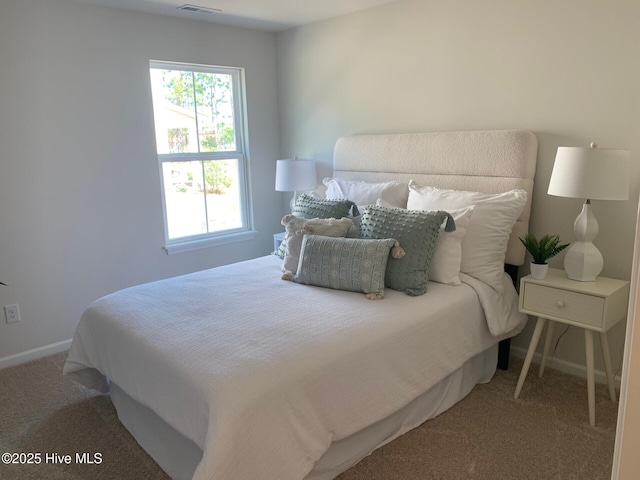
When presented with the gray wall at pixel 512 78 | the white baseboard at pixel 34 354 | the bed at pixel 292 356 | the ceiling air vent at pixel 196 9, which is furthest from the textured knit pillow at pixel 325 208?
the white baseboard at pixel 34 354

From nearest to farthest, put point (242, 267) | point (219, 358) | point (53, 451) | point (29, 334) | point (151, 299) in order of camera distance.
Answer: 1. point (219, 358)
2. point (53, 451)
3. point (151, 299)
4. point (242, 267)
5. point (29, 334)

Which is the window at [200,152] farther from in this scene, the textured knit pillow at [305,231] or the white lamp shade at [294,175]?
the textured knit pillow at [305,231]

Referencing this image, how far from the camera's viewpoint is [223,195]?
4.07 metres

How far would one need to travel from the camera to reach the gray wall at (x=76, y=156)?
113 inches

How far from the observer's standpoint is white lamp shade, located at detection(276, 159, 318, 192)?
145 inches

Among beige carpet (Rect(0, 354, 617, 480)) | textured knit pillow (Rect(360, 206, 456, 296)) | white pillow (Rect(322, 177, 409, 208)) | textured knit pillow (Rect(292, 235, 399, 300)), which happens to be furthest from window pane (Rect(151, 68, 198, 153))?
textured knit pillow (Rect(360, 206, 456, 296))

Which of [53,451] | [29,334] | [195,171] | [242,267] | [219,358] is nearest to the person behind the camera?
[219,358]

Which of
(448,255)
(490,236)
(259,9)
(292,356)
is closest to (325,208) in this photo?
(448,255)

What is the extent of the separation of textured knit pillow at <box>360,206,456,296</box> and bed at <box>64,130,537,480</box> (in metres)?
0.09

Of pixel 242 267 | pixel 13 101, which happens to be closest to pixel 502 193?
pixel 242 267

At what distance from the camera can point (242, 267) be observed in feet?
9.28

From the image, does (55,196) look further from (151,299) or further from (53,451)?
(53,451)

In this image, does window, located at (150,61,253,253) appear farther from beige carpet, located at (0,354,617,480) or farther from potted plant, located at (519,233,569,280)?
potted plant, located at (519,233,569,280)

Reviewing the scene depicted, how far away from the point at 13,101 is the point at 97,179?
26.3 inches
